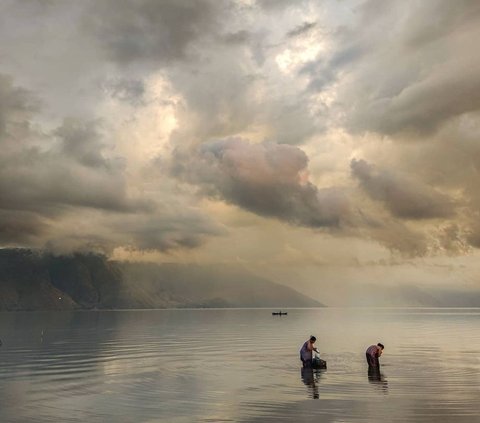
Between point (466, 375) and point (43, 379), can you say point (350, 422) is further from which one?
point (43, 379)

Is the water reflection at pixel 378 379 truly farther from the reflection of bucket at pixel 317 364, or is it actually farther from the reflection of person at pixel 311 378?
the reflection of person at pixel 311 378

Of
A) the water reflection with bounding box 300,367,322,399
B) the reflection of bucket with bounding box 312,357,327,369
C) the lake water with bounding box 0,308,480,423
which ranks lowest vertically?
the lake water with bounding box 0,308,480,423

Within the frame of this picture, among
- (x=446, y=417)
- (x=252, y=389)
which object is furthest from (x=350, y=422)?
(x=252, y=389)

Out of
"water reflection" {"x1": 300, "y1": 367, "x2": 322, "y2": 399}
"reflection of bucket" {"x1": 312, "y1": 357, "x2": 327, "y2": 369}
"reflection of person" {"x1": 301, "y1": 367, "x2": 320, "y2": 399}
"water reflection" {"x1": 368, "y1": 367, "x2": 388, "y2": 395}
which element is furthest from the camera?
"reflection of bucket" {"x1": 312, "y1": 357, "x2": 327, "y2": 369}

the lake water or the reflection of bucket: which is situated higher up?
the reflection of bucket

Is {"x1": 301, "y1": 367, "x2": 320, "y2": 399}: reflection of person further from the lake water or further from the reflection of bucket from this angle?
the reflection of bucket

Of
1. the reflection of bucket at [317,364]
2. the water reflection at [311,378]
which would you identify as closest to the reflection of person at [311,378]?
the water reflection at [311,378]

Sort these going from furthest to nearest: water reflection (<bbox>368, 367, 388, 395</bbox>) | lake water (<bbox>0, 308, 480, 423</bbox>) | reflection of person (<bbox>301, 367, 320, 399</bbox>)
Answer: water reflection (<bbox>368, 367, 388, 395</bbox>), reflection of person (<bbox>301, 367, 320, 399</bbox>), lake water (<bbox>0, 308, 480, 423</bbox>)

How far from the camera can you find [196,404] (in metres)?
30.9

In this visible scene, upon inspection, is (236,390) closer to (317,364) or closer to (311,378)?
(311,378)

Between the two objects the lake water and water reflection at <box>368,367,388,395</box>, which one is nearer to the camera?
the lake water

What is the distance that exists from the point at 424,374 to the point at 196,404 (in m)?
22.9

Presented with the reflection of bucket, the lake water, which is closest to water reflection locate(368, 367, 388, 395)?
the lake water

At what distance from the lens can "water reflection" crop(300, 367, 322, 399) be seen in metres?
34.1
